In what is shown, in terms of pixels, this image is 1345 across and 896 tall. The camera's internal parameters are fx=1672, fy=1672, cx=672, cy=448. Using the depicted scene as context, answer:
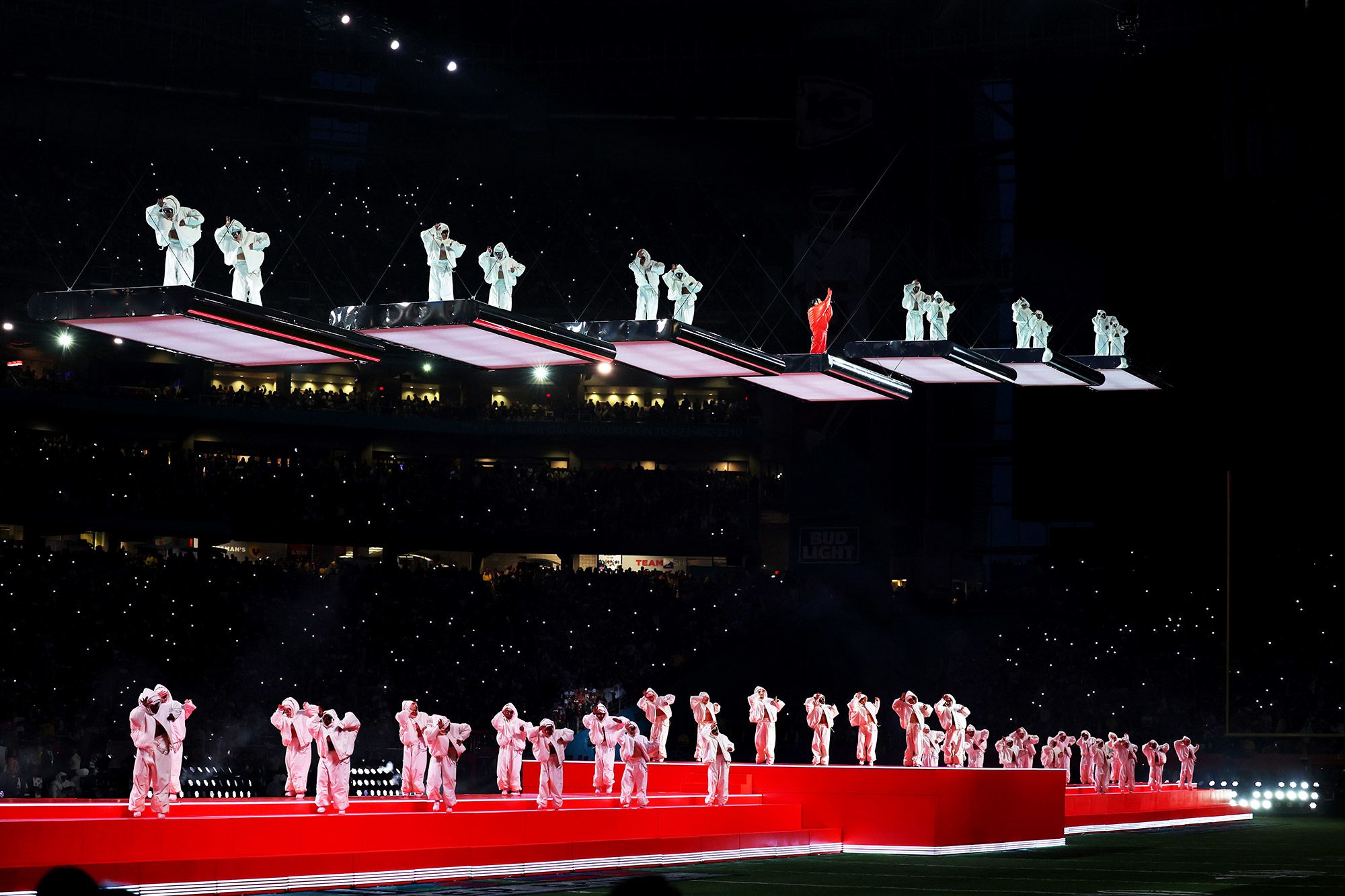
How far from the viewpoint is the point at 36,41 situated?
43719 mm

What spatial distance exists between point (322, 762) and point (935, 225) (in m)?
32.0

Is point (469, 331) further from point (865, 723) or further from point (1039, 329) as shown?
point (1039, 329)

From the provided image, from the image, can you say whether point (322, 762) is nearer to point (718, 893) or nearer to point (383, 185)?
point (718, 893)

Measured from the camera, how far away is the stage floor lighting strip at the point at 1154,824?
29.2 meters

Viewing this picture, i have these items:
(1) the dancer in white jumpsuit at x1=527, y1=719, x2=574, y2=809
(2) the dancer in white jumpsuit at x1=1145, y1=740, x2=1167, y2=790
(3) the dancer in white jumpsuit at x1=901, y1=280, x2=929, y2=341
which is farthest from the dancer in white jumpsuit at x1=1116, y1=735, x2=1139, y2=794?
(1) the dancer in white jumpsuit at x1=527, y1=719, x2=574, y2=809

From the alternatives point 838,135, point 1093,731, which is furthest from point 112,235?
point 1093,731

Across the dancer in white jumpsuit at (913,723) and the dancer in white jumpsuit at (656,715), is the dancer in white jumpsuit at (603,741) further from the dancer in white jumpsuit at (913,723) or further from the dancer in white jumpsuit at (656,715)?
the dancer in white jumpsuit at (913,723)

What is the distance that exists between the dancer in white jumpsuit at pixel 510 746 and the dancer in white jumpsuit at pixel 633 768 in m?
1.33

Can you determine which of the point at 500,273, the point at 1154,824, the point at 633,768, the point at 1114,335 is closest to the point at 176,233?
the point at 500,273

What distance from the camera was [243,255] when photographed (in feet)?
65.2

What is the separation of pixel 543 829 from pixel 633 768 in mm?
2560

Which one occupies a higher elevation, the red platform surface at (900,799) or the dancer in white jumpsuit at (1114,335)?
the dancer in white jumpsuit at (1114,335)

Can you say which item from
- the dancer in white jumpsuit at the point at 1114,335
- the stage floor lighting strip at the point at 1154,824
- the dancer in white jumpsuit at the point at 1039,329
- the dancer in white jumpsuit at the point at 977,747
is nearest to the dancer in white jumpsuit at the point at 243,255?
the dancer in white jumpsuit at the point at 1039,329

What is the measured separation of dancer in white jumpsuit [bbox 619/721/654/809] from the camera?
21.7 metres
